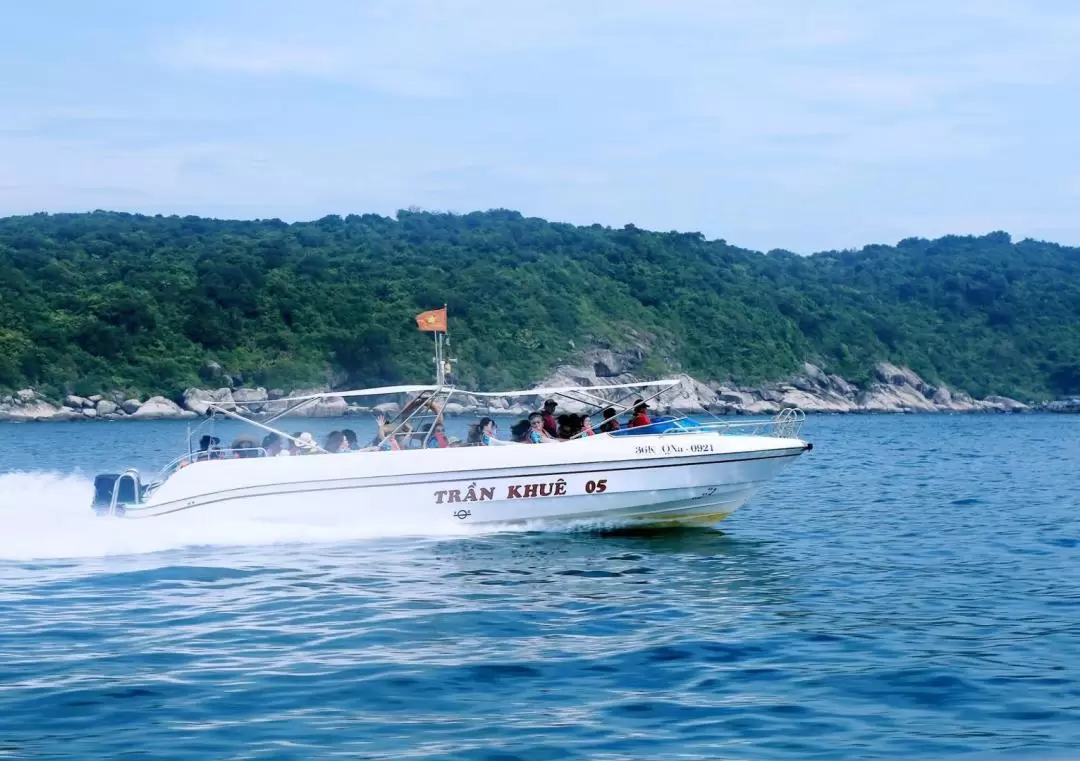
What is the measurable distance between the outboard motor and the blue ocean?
0.33m

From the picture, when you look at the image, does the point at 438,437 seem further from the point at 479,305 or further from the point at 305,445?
the point at 479,305

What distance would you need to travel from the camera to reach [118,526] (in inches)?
719

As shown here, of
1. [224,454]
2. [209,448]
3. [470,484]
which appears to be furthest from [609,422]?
[209,448]

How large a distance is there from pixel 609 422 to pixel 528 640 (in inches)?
307

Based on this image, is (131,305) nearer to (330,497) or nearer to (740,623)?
(330,497)

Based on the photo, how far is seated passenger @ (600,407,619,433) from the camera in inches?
763

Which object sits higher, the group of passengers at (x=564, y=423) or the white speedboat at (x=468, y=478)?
the group of passengers at (x=564, y=423)

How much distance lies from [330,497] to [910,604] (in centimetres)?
826

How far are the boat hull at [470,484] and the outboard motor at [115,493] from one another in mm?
132

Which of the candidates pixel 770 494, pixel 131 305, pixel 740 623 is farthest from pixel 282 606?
pixel 131 305

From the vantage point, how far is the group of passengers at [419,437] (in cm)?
1870

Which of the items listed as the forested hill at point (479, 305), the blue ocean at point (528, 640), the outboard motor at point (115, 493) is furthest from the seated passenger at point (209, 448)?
the forested hill at point (479, 305)

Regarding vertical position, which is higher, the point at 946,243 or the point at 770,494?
the point at 946,243

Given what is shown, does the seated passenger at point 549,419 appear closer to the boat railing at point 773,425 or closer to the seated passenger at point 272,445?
the boat railing at point 773,425
